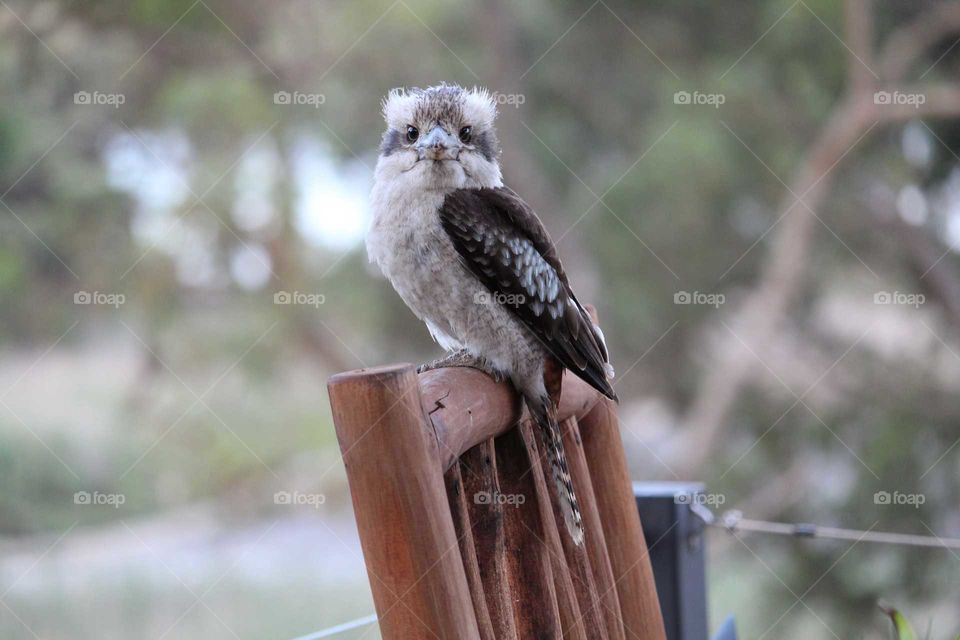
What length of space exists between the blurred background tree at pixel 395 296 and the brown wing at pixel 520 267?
234 centimetres

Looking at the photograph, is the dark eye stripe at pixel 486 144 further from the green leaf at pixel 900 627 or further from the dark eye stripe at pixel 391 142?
the green leaf at pixel 900 627

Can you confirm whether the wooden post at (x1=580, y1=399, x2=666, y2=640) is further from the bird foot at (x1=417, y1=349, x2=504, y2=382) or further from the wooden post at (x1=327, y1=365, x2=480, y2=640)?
the wooden post at (x1=327, y1=365, x2=480, y2=640)

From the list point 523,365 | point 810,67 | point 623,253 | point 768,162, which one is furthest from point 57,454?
point 810,67

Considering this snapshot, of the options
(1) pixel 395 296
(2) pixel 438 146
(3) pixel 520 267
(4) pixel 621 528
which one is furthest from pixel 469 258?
(1) pixel 395 296

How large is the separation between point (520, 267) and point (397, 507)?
820mm

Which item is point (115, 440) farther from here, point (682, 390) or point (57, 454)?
point (682, 390)

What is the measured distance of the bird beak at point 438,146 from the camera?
64.5 inches

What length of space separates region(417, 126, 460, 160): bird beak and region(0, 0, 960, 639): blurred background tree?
2.30 m

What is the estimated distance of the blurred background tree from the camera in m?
3.64

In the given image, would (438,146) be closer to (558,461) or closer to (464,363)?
(464,363)

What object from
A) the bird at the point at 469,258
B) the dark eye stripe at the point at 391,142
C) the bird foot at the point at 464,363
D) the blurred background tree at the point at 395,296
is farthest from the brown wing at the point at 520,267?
the blurred background tree at the point at 395,296

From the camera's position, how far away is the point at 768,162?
161 inches

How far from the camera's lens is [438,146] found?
1636mm

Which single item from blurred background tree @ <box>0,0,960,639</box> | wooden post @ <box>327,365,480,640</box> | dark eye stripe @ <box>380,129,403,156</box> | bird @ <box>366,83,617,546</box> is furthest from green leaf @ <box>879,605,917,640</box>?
blurred background tree @ <box>0,0,960,639</box>
